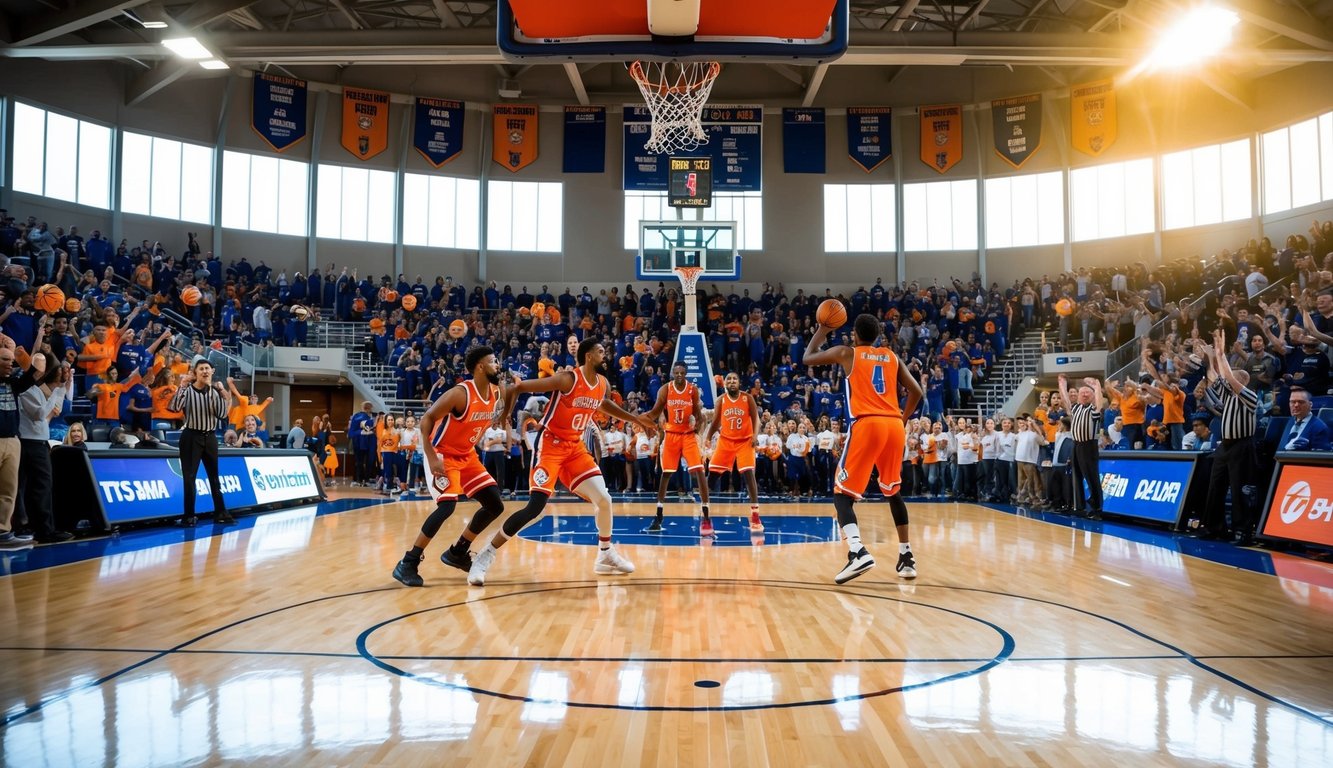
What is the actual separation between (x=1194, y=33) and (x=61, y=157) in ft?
101

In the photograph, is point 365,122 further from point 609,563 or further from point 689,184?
point 609,563

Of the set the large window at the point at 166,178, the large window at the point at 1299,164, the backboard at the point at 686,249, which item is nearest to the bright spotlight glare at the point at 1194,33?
the large window at the point at 1299,164

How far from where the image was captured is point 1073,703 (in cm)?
382

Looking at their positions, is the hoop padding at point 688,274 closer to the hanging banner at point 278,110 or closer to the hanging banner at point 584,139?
the hanging banner at point 584,139

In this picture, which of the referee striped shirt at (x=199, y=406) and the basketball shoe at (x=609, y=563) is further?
the referee striped shirt at (x=199, y=406)

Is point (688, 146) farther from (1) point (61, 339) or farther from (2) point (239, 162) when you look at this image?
(1) point (61, 339)

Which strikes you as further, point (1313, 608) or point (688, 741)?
point (1313, 608)

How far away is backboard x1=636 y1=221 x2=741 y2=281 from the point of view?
71.9 feet

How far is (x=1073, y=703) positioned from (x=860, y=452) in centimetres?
357

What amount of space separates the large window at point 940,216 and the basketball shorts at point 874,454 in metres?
26.1

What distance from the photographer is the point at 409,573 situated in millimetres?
6965

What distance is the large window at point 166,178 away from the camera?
88.7ft

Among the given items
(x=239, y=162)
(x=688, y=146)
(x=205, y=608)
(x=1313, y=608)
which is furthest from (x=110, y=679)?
(x=239, y=162)

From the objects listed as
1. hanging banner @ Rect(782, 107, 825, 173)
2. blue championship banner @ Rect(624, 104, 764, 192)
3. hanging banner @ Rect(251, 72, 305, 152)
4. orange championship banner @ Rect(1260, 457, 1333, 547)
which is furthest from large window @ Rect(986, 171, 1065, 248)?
hanging banner @ Rect(251, 72, 305, 152)
